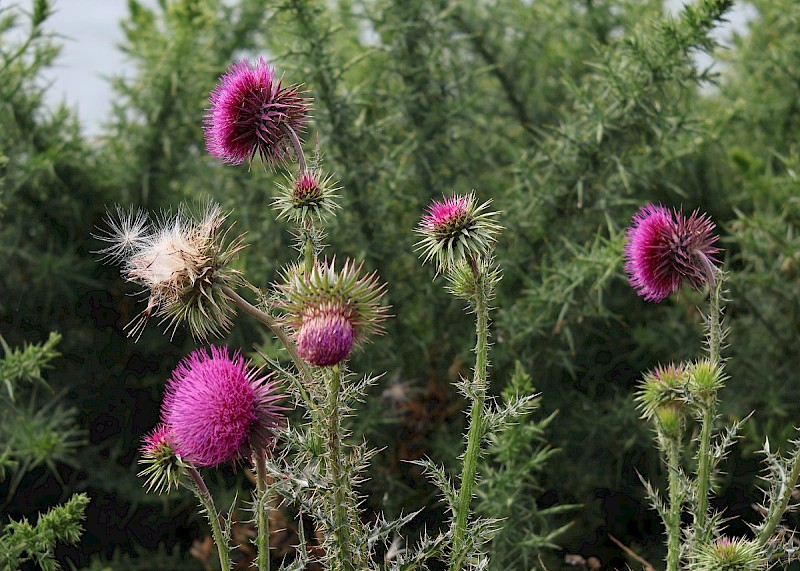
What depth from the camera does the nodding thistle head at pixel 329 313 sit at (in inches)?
41.1

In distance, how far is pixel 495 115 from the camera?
115 inches

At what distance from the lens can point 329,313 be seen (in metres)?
1.07

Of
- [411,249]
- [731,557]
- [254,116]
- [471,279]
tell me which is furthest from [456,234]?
[411,249]

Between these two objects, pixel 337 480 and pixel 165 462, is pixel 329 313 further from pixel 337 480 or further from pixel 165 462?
pixel 165 462

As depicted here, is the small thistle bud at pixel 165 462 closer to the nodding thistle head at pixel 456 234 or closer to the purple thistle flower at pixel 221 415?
the purple thistle flower at pixel 221 415

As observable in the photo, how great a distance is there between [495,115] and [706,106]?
76 cm

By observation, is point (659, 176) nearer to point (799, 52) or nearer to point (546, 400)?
point (799, 52)

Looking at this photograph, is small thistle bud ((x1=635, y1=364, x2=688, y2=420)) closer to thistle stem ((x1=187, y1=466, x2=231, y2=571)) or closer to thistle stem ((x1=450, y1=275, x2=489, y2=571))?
thistle stem ((x1=450, y1=275, x2=489, y2=571))

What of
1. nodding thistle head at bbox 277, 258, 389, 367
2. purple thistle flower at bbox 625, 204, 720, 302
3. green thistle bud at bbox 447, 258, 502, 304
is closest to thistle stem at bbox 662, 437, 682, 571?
purple thistle flower at bbox 625, 204, 720, 302

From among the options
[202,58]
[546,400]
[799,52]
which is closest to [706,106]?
[799,52]

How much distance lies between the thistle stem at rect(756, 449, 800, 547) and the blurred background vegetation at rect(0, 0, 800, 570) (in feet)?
2.57

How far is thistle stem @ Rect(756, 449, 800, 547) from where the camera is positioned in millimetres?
1285

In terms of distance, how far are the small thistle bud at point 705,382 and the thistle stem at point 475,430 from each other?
30cm

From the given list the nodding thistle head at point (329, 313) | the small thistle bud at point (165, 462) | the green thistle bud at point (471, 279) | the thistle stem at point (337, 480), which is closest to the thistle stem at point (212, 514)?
the small thistle bud at point (165, 462)
